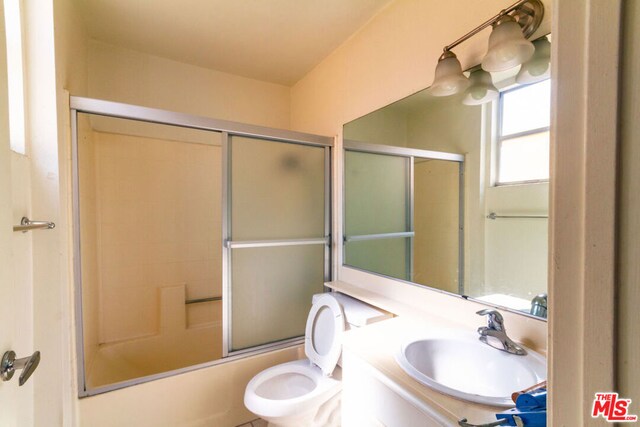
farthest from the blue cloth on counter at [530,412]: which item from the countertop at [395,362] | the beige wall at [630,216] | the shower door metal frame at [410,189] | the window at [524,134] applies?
the window at [524,134]

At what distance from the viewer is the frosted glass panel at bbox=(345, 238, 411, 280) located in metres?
1.59

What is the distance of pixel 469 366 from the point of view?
0.99 meters

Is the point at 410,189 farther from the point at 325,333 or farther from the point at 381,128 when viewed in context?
the point at 325,333

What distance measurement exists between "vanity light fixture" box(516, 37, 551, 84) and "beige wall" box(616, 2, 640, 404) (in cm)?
87

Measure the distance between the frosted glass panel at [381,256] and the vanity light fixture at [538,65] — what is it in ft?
3.19

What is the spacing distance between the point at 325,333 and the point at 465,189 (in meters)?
1.17

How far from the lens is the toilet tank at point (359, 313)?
1.41 metres

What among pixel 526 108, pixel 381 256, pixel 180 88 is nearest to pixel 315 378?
pixel 381 256

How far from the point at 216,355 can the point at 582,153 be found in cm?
280

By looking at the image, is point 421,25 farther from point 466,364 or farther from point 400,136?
point 466,364

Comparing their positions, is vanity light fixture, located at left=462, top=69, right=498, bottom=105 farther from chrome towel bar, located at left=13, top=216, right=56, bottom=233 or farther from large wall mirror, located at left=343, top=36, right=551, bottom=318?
chrome towel bar, located at left=13, top=216, right=56, bottom=233

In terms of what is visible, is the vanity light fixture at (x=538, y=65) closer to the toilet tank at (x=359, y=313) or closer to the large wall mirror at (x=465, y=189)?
the large wall mirror at (x=465, y=189)

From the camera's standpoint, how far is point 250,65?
7.31 feet

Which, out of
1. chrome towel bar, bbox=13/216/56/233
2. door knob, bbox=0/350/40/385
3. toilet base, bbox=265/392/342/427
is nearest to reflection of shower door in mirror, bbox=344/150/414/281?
toilet base, bbox=265/392/342/427
